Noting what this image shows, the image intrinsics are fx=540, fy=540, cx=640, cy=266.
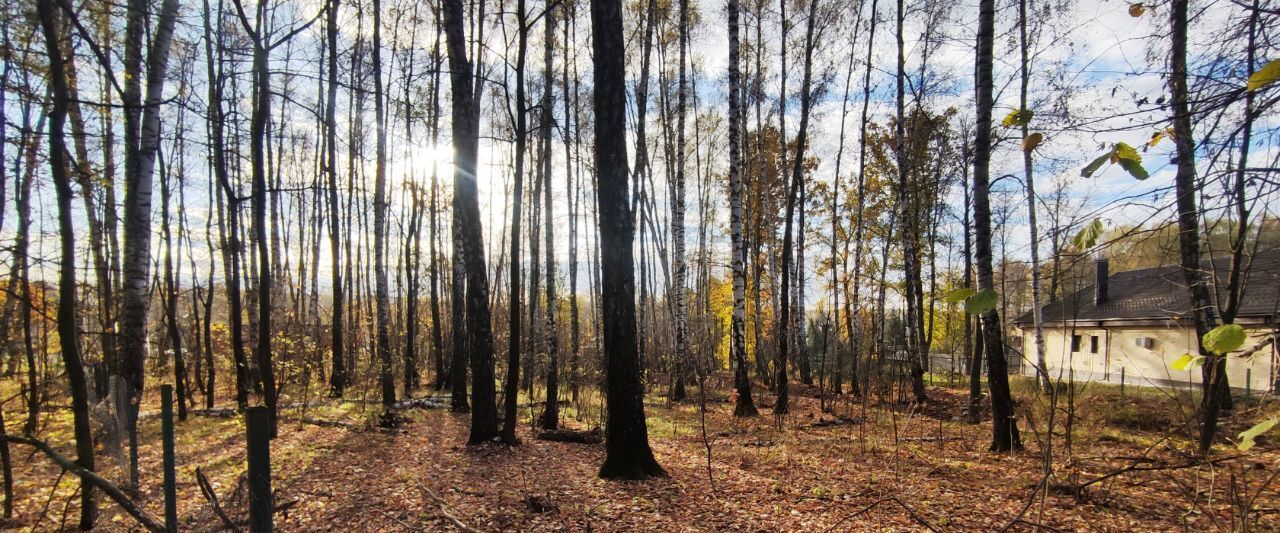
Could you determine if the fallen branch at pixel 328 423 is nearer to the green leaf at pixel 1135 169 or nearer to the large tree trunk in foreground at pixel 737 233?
the large tree trunk in foreground at pixel 737 233

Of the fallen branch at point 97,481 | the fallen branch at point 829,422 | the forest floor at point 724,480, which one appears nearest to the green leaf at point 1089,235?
the forest floor at point 724,480

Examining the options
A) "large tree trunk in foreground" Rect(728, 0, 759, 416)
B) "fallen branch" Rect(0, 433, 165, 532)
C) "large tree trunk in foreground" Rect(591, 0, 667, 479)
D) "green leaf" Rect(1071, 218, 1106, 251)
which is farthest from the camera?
"large tree trunk in foreground" Rect(728, 0, 759, 416)

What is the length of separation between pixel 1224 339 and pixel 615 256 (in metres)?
4.68

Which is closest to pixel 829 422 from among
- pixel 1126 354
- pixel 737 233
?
pixel 737 233

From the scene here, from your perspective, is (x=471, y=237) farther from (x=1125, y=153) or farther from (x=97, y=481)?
(x=1125, y=153)

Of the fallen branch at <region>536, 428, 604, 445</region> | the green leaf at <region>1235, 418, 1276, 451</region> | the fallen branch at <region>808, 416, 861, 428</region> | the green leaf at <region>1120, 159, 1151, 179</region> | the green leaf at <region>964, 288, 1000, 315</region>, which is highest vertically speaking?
the green leaf at <region>1120, 159, 1151, 179</region>

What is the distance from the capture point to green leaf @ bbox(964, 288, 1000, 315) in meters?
1.13

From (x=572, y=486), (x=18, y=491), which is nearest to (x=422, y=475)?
(x=572, y=486)

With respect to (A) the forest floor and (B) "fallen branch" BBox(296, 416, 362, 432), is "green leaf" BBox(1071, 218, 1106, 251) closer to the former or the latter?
(A) the forest floor

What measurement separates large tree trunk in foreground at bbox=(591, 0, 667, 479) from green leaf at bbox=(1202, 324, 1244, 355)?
15.2 feet

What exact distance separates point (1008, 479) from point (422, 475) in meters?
6.13

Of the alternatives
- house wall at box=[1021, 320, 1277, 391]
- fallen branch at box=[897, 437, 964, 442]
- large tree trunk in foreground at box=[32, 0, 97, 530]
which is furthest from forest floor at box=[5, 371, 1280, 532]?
house wall at box=[1021, 320, 1277, 391]

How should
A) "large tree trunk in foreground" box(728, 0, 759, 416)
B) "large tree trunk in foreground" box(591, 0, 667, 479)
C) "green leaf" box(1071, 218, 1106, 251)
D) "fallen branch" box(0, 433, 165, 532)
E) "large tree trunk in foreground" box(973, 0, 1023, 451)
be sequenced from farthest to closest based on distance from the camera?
"large tree trunk in foreground" box(728, 0, 759, 416) < "large tree trunk in foreground" box(973, 0, 1023, 451) < "large tree trunk in foreground" box(591, 0, 667, 479) < "fallen branch" box(0, 433, 165, 532) < "green leaf" box(1071, 218, 1106, 251)

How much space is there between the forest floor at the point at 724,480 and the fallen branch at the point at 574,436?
0.68 ft
